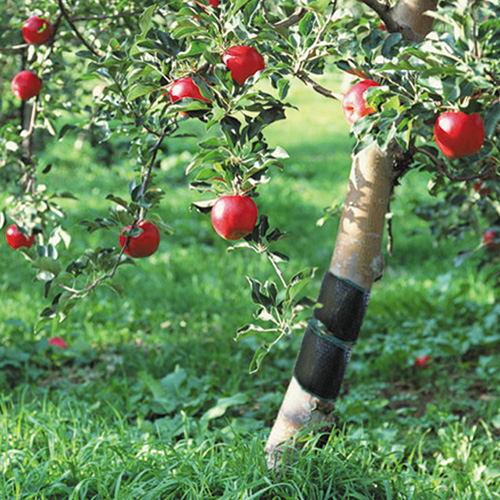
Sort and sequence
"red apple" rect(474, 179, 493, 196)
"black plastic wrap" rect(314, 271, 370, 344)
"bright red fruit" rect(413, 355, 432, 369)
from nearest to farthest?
1. "black plastic wrap" rect(314, 271, 370, 344)
2. "red apple" rect(474, 179, 493, 196)
3. "bright red fruit" rect(413, 355, 432, 369)

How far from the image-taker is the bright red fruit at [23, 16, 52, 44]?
2.03 m

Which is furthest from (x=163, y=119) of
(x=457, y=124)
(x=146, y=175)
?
(x=457, y=124)

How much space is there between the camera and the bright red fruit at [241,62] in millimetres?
1326

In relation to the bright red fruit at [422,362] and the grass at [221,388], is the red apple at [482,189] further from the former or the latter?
the bright red fruit at [422,362]

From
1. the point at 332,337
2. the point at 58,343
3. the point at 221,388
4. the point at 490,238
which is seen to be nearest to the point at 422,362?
the point at 490,238

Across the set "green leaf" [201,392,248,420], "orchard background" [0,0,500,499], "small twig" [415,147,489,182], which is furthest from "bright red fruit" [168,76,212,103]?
"green leaf" [201,392,248,420]

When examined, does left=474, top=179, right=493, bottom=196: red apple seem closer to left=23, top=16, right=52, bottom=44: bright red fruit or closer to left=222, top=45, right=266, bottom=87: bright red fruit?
left=222, top=45, right=266, bottom=87: bright red fruit

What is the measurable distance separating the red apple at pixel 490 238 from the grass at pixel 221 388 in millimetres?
524

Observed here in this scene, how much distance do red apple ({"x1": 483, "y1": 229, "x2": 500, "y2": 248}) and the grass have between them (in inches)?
20.6

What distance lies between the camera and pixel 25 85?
2.02 metres

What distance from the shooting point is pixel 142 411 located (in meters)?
2.65

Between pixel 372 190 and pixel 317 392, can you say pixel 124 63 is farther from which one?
pixel 317 392

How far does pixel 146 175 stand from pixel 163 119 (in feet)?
0.48

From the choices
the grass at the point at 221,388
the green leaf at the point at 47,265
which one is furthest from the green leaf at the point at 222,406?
the green leaf at the point at 47,265
